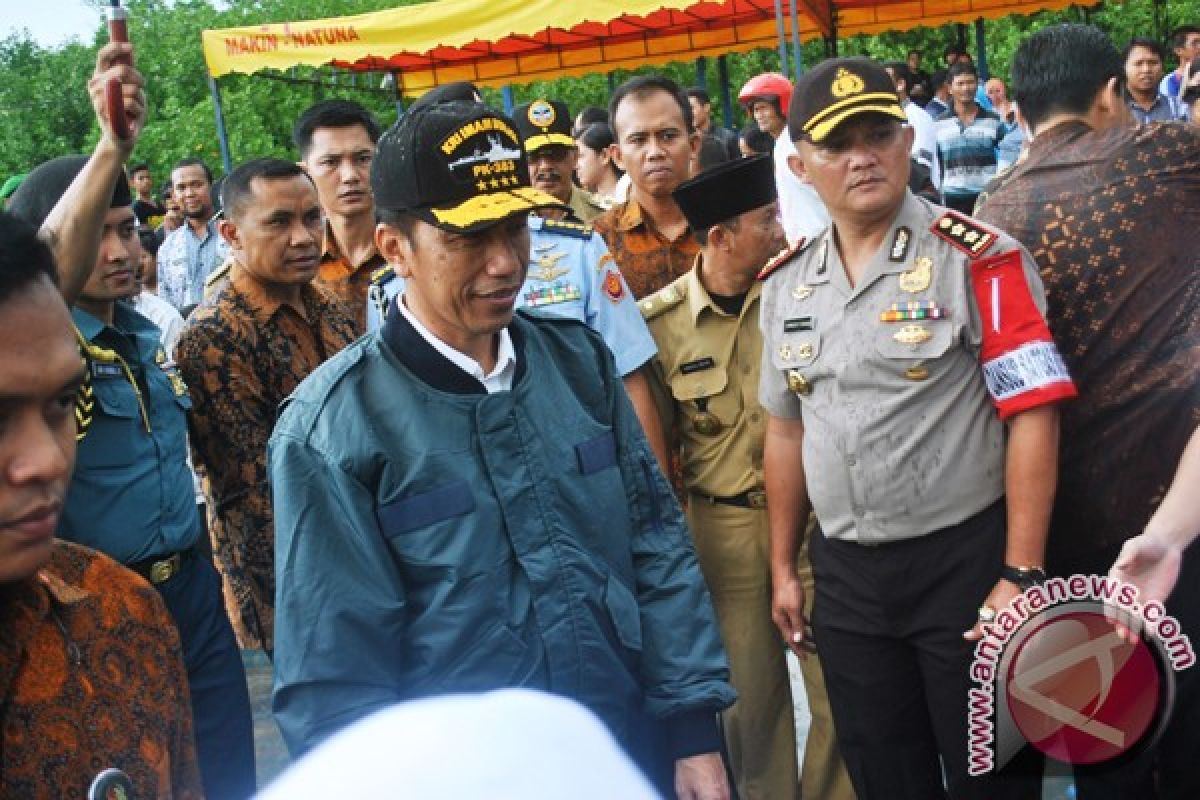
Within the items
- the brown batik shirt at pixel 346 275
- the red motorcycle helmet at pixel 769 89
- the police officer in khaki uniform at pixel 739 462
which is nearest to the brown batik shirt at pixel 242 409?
the brown batik shirt at pixel 346 275

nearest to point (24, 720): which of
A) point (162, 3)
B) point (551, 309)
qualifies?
point (551, 309)

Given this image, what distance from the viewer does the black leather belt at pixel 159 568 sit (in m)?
3.13

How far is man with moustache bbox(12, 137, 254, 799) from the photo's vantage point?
10.1ft

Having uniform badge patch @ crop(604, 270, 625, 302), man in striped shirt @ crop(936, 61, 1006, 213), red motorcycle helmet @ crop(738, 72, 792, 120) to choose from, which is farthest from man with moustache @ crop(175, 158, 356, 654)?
man in striped shirt @ crop(936, 61, 1006, 213)

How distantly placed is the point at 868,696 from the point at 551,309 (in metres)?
1.41

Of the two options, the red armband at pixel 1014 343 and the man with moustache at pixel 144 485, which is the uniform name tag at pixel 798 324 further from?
the man with moustache at pixel 144 485

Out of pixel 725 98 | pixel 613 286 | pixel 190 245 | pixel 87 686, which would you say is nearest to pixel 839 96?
pixel 613 286

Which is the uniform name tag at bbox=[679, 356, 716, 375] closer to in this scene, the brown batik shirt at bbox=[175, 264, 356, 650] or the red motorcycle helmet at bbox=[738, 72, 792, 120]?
the brown batik shirt at bbox=[175, 264, 356, 650]

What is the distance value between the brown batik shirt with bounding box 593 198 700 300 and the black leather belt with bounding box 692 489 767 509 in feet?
3.51

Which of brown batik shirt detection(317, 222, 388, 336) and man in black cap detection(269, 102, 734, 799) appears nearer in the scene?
man in black cap detection(269, 102, 734, 799)

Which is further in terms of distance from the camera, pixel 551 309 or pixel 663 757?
pixel 551 309

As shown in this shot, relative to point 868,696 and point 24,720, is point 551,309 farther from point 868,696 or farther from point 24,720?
point 24,720

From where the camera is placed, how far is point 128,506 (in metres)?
3.11

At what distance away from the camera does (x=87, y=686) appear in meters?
1.45
